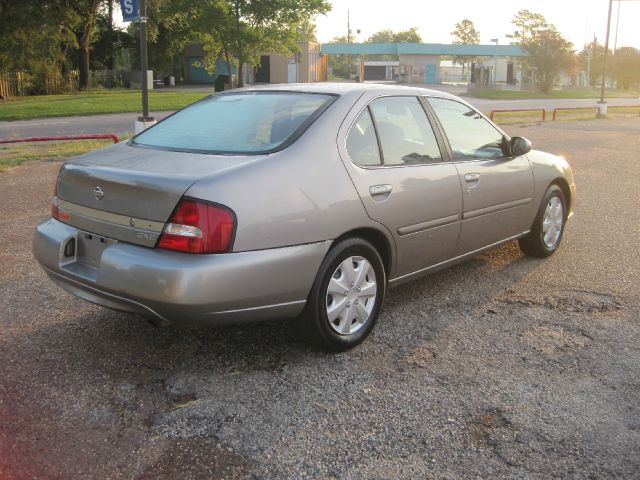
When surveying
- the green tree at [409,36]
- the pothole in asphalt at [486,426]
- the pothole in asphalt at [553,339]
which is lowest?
the pothole in asphalt at [486,426]

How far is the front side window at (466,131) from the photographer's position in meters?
4.96

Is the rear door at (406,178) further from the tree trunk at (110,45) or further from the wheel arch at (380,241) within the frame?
the tree trunk at (110,45)

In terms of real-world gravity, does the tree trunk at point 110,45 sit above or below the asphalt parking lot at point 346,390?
above

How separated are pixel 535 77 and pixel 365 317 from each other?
58.2 meters

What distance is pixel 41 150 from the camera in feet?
45.5

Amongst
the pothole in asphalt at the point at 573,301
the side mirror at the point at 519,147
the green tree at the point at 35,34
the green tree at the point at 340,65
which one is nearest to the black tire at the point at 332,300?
the pothole in asphalt at the point at 573,301

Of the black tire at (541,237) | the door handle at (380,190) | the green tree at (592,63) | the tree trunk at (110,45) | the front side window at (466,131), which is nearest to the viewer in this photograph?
the door handle at (380,190)

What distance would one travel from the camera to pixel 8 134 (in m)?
17.7

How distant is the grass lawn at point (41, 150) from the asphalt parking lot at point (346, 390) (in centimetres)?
746

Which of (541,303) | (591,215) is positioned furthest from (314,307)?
(591,215)

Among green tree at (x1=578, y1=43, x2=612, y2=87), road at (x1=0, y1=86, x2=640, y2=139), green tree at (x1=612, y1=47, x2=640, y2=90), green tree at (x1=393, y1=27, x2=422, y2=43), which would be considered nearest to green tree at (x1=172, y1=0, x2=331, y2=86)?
road at (x1=0, y1=86, x2=640, y2=139)

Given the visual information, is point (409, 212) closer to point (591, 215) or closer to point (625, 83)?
point (591, 215)

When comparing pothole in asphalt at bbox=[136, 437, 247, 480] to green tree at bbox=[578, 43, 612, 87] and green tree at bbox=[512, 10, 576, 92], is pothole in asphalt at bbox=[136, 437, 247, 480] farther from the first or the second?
green tree at bbox=[578, 43, 612, 87]

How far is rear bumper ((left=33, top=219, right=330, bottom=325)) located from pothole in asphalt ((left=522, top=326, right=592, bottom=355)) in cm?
156
